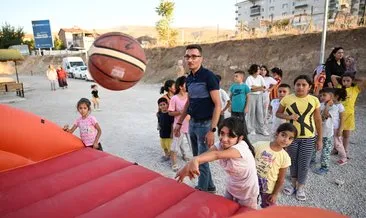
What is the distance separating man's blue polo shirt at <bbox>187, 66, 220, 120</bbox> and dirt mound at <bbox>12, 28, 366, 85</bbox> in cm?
1122

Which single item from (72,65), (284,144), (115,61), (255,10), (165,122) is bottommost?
(165,122)

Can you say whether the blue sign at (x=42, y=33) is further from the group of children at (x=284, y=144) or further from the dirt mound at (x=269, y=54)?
the group of children at (x=284, y=144)

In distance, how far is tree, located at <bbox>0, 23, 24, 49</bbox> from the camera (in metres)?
43.6

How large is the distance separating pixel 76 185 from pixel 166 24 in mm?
26356

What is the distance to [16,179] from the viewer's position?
3.40m

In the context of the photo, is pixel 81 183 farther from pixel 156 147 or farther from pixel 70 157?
pixel 156 147

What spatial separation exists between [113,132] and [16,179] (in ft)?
13.2

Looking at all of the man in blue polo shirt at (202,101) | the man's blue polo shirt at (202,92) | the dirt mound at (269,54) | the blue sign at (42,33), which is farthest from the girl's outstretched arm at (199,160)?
the blue sign at (42,33)

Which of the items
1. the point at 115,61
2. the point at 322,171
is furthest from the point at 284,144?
the point at 115,61

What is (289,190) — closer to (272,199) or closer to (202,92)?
(272,199)

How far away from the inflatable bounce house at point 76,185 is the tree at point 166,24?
23.4 metres

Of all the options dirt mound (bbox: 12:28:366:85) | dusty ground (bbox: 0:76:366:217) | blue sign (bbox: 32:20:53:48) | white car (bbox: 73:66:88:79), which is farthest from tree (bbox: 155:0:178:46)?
dusty ground (bbox: 0:76:366:217)

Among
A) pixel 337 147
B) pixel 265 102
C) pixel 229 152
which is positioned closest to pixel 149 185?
pixel 229 152

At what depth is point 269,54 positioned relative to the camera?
16922 mm
